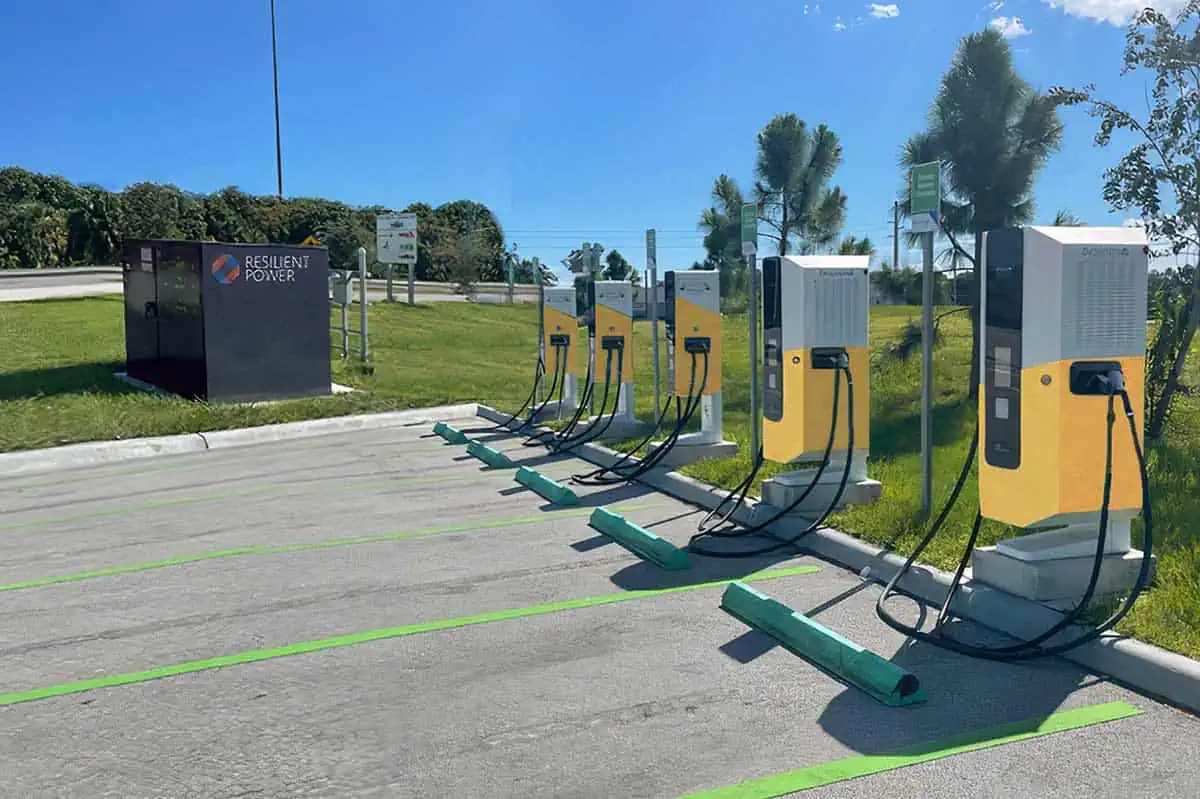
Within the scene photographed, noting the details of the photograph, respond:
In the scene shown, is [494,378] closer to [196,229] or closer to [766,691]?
[766,691]

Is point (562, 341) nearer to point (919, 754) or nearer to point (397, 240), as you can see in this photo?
point (919, 754)

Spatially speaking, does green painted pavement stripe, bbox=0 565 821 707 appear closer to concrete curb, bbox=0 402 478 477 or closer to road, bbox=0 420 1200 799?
road, bbox=0 420 1200 799

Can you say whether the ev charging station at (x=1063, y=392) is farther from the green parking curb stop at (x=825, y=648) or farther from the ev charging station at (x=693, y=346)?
the ev charging station at (x=693, y=346)

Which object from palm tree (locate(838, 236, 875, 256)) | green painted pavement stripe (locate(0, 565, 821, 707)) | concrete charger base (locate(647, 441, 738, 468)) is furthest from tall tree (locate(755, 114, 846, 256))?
green painted pavement stripe (locate(0, 565, 821, 707))

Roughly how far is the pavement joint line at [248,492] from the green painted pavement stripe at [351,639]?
370 cm

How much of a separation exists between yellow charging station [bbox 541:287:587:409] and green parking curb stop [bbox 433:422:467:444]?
1353mm

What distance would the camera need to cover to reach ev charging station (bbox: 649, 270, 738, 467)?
8.82m

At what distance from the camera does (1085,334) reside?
4691 millimetres

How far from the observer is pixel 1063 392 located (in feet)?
15.4

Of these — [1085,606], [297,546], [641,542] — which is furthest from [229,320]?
[1085,606]

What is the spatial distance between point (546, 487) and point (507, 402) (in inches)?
237

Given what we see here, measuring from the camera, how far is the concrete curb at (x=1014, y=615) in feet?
13.0

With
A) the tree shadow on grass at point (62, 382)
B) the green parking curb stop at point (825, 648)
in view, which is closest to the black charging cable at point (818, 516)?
the green parking curb stop at point (825, 648)

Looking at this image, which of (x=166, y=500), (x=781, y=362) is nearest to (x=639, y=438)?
(x=781, y=362)
